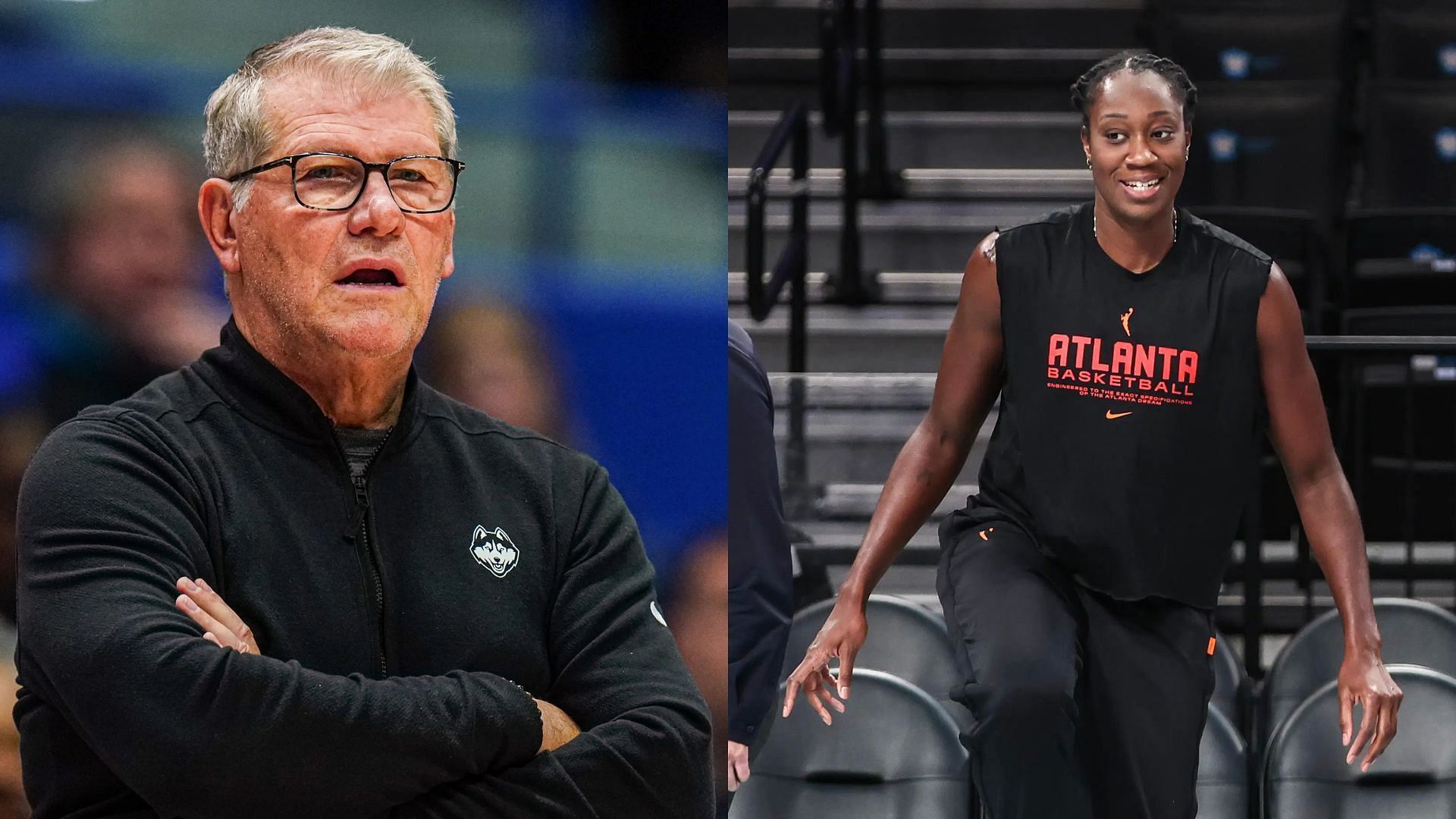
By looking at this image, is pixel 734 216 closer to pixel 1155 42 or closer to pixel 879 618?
pixel 1155 42

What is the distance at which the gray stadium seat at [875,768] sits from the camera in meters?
3.33

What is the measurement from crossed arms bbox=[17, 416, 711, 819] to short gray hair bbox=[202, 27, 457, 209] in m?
0.33

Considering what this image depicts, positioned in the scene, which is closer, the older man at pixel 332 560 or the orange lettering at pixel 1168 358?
the older man at pixel 332 560

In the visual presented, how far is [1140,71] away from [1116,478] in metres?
0.67

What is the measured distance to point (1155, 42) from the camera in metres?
6.57

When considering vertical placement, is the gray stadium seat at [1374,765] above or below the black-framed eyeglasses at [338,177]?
below

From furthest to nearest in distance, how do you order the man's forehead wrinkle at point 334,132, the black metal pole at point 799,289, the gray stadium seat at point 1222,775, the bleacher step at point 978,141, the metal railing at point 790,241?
the bleacher step at point 978,141 → the metal railing at point 790,241 → the black metal pole at point 799,289 → the gray stadium seat at point 1222,775 → the man's forehead wrinkle at point 334,132

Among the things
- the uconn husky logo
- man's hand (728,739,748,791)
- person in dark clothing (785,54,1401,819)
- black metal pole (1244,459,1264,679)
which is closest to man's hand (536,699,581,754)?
the uconn husky logo

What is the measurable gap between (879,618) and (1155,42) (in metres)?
3.56

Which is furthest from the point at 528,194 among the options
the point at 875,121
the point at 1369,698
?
the point at 875,121

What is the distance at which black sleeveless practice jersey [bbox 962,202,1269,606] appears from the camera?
2820 mm

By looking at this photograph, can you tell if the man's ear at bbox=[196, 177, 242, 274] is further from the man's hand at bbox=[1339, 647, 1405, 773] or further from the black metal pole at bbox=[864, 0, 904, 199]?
the black metal pole at bbox=[864, 0, 904, 199]

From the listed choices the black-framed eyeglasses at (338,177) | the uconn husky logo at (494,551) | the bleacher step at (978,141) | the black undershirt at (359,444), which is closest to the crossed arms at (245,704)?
the uconn husky logo at (494,551)

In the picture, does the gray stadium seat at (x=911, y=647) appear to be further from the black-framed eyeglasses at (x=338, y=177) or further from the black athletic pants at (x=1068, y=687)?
the black-framed eyeglasses at (x=338, y=177)
